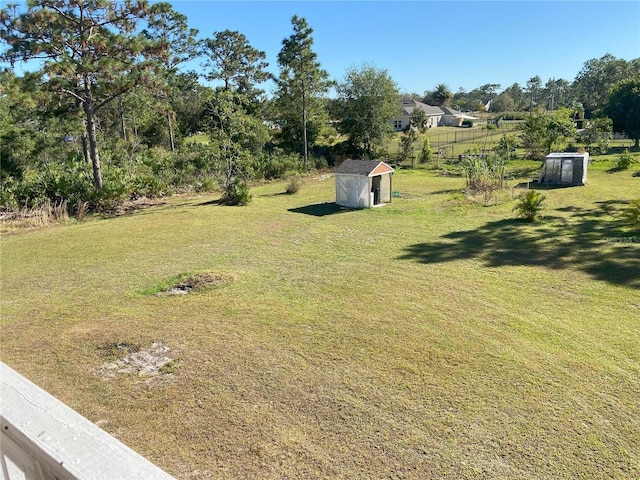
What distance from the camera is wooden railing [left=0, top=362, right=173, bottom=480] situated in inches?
34.7

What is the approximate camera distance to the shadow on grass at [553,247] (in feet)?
27.3

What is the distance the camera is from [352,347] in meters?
5.45

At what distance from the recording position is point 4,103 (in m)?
16.2

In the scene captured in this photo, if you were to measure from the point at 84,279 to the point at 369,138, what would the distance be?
2177 cm

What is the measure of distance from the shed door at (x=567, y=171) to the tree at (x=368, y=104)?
37.9ft

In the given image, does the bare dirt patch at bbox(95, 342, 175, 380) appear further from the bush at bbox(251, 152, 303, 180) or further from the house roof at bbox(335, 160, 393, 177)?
the bush at bbox(251, 152, 303, 180)

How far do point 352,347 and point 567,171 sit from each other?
648 inches

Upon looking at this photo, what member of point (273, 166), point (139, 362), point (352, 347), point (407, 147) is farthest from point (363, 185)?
point (407, 147)

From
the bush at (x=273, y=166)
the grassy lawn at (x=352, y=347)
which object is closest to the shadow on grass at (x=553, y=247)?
the grassy lawn at (x=352, y=347)

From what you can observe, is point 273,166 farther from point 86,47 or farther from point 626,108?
point 626,108

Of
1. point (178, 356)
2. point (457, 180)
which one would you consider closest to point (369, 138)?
point (457, 180)

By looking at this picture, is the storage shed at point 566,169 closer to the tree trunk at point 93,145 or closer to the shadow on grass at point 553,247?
the shadow on grass at point 553,247

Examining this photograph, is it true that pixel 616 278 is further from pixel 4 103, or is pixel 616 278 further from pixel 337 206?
pixel 4 103

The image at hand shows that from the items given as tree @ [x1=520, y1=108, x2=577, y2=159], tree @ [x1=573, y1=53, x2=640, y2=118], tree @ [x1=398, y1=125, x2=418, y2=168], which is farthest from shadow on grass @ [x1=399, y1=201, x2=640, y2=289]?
tree @ [x1=573, y1=53, x2=640, y2=118]
